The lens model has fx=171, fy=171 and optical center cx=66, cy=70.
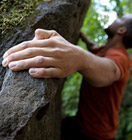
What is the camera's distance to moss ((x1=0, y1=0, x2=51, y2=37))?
118 centimetres

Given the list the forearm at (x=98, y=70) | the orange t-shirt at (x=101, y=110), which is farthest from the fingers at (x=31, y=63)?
the orange t-shirt at (x=101, y=110)

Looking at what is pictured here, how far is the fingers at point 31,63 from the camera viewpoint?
0.92m

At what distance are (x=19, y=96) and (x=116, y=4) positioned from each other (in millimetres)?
2593

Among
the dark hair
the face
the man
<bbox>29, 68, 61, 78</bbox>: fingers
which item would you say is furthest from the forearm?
the face

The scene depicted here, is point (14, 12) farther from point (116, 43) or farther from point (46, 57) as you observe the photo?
point (116, 43)

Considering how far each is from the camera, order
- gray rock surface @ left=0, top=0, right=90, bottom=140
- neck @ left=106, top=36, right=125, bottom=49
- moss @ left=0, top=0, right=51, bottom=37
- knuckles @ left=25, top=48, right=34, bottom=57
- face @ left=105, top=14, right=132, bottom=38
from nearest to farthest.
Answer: gray rock surface @ left=0, top=0, right=90, bottom=140 < knuckles @ left=25, top=48, right=34, bottom=57 < moss @ left=0, top=0, right=51, bottom=37 < neck @ left=106, top=36, right=125, bottom=49 < face @ left=105, top=14, right=132, bottom=38

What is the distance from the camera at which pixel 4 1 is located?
4.34 ft

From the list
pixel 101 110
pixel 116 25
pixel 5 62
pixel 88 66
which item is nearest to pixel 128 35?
pixel 116 25

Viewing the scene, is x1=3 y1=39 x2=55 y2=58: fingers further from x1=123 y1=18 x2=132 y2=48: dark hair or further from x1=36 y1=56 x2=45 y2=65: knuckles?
x1=123 y1=18 x2=132 y2=48: dark hair

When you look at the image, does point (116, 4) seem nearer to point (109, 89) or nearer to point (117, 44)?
point (117, 44)

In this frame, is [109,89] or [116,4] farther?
[116,4]

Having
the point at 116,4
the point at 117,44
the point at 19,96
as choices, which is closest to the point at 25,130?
the point at 19,96

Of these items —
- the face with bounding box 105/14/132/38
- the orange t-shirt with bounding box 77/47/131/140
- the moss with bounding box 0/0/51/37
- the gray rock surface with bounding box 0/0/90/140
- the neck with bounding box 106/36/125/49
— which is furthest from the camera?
the face with bounding box 105/14/132/38

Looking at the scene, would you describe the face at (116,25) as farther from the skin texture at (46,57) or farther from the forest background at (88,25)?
the skin texture at (46,57)
